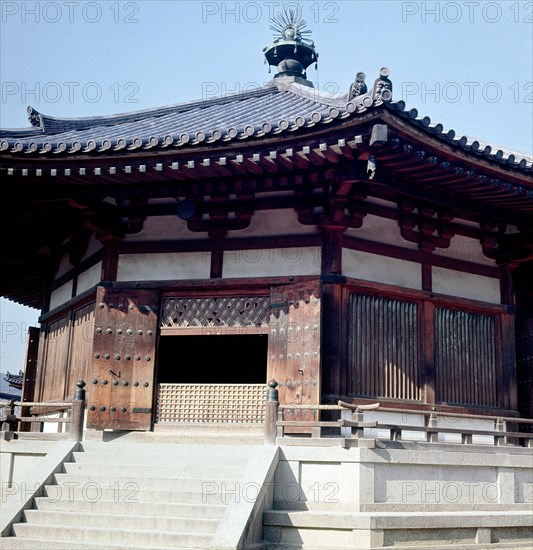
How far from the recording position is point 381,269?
1144cm

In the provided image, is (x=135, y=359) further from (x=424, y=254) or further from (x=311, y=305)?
(x=424, y=254)

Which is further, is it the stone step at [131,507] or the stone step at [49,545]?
the stone step at [131,507]

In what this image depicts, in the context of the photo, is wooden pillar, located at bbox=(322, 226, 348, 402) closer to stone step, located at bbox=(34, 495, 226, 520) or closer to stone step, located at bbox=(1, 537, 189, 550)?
stone step, located at bbox=(34, 495, 226, 520)

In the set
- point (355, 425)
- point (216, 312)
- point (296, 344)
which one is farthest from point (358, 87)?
point (355, 425)

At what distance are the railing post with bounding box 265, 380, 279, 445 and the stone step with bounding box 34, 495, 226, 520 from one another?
3.83ft

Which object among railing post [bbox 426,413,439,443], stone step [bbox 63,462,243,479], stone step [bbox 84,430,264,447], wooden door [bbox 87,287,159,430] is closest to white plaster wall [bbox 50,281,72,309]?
wooden door [bbox 87,287,159,430]

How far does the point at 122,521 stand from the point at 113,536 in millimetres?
288

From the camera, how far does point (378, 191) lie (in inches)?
437

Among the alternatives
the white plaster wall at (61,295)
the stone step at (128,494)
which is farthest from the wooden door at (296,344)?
the white plaster wall at (61,295)

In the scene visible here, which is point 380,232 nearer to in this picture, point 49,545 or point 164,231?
point 164,231

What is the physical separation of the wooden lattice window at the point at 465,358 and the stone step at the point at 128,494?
13.6 ft

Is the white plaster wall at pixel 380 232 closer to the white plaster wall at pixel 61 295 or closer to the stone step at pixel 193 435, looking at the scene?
the stone step at pixel 193 435

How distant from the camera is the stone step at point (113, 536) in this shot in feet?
27.0

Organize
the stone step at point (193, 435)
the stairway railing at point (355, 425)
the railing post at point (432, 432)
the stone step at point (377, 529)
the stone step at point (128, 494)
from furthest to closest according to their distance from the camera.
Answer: the stone step at point (193, 435)
the railing post at point (432, 432)
the stairway railing at point (355, 425)
the stone step at point (128, 494)
the stone step at point (377, 529)
